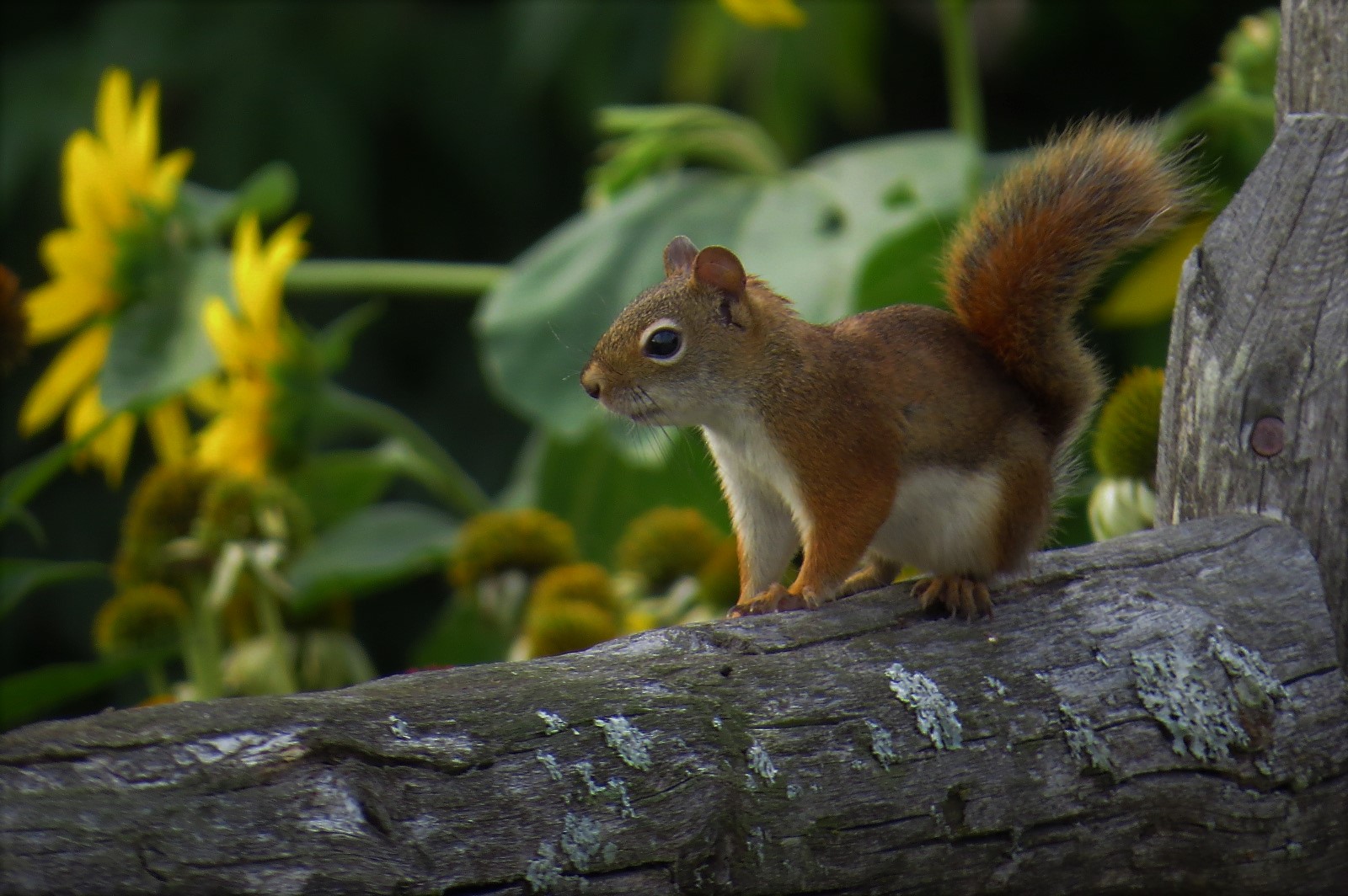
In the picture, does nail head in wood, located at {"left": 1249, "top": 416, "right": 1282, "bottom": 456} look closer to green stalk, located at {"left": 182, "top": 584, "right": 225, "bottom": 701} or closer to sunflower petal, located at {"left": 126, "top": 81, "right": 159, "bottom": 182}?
green stalk, located at {"left": 182, "top": 584, "right": 225, "bottom": 701}

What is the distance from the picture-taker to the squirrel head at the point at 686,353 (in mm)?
1091

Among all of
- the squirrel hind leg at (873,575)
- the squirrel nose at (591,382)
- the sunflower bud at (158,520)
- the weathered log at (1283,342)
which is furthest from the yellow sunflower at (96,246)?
the weathered log at (1283,342)

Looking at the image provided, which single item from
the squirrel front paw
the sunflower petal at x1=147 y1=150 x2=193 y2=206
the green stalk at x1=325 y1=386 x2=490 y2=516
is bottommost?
the squirrel front paw

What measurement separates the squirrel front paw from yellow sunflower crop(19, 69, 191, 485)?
1028 millimetres

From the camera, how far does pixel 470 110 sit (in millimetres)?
3418

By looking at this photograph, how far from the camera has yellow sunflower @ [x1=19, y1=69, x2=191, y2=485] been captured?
5.76 ft

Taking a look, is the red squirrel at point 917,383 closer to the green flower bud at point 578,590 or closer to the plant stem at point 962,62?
the green flower bud at point 578,590

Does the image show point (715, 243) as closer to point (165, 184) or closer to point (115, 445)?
point (165, 184)

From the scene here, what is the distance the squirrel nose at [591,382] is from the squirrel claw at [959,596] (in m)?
0.29

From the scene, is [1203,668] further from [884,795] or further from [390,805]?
[390,805]

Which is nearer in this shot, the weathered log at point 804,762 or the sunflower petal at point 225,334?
the weathered log at point 804,762

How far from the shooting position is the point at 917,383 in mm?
1060

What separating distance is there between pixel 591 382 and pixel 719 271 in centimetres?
13

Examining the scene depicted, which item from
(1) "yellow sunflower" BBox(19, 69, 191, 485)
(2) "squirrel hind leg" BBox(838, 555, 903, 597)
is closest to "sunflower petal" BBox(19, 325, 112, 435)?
(1) "yellow sunflower" BBox(19, 69, 191, 485)
